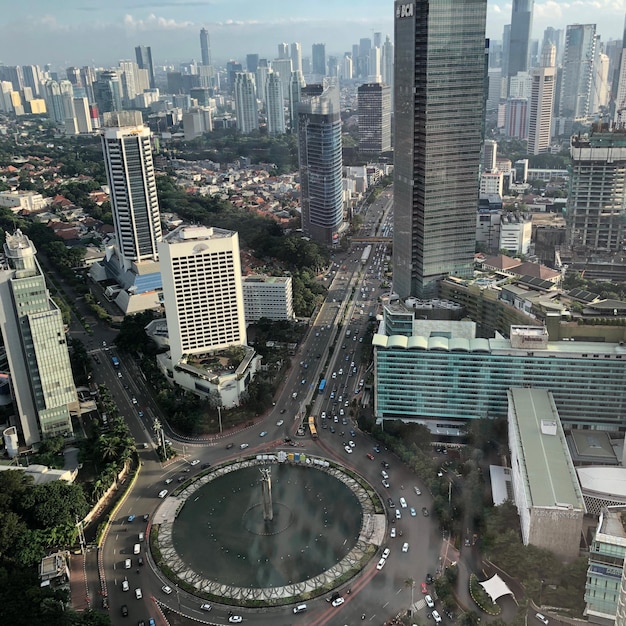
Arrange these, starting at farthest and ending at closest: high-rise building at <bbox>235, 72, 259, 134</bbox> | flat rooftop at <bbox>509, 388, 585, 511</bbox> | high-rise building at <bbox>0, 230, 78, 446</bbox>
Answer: high-rise building at <bbox>235, 72, 259, 134</bbox>
high-rise building at <bbox>0, 230, 78, 446</bbox>
flat rooftop at <bbox>509, 388, 585, 511</bbox>

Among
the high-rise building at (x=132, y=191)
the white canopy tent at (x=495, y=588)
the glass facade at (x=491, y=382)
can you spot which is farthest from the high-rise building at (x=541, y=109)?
the white canopy tent at (x=495, y=588)

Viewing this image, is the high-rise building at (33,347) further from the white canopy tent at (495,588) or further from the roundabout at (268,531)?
Answer: the white canopy tent at (495,588)

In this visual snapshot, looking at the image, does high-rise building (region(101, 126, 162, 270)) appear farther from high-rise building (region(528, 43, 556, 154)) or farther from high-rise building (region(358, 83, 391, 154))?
high-rise building (region(528, 43, 556, 154))

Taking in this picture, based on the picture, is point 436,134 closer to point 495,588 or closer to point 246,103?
point 495,588

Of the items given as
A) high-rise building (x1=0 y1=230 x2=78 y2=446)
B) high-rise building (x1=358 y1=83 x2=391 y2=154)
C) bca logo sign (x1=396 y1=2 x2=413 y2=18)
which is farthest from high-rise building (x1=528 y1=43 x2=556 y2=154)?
high-rise building (x1=0 y1=230 x2=78 y2=446)

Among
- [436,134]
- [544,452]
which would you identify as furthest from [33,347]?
[436,134]

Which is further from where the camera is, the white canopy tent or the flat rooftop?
the flat rooftop

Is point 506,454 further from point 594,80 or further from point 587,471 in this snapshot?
Answer: point 594,80
